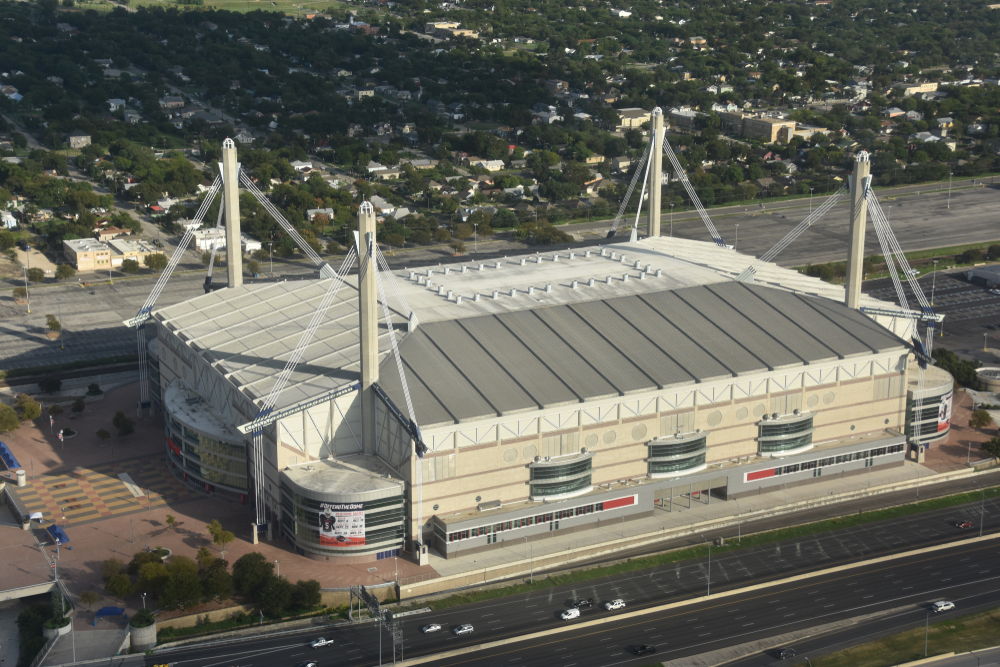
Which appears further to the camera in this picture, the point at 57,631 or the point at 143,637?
the point at 57,631

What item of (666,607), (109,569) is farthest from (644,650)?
(109,569)

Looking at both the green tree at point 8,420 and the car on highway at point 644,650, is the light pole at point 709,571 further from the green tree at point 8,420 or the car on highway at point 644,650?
the green tree at point 8,420

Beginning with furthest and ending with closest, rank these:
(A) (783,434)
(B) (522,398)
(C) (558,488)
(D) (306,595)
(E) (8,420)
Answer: (E) (8,420) < (A) (783,434) < (C) (558,488) < (B) (522,398) < (D) (306,595)

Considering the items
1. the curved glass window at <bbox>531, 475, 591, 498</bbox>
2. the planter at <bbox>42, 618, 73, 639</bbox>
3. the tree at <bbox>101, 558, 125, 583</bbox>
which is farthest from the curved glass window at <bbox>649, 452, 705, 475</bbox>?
the planter at <bbox>42, 618, 73, 639</bbox>

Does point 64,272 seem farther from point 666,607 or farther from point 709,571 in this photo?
point 666,607

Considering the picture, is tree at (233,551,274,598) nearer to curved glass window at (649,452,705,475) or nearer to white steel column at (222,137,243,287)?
curved glass window at (649,452,705,475)

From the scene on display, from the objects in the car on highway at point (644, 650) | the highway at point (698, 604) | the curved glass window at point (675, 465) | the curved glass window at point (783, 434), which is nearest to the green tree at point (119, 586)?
the highway at point (698, 604)

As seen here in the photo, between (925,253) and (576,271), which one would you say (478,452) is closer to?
(576,271)
